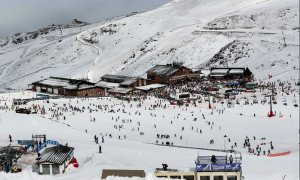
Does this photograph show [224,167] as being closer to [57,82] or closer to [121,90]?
[121,90]

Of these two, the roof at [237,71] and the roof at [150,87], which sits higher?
the roof at [237,71]

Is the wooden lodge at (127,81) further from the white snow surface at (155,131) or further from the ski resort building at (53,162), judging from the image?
the ski resort building at (53,162)

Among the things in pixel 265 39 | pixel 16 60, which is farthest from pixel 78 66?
pixel 265 39

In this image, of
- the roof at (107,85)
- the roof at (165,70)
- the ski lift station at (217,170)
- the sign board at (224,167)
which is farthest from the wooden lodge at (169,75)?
the sign board at (224,167)

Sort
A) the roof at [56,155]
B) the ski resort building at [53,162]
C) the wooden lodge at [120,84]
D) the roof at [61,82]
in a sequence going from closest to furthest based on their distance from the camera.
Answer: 1. the ski resort building at [53,162]
2. the roof at [56,155]
3. the wooden lodge at [120,84]
4. the roof at [61,82]

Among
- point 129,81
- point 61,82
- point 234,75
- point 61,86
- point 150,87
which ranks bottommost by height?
point 150,87

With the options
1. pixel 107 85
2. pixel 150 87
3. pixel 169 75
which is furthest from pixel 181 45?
pixel 150 87

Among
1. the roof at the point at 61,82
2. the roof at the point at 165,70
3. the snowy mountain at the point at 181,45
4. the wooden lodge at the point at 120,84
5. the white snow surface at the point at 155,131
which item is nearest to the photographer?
the white snow surface at the point at 155,131
